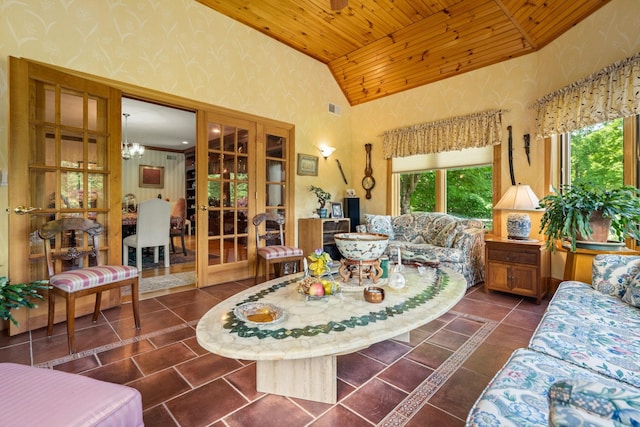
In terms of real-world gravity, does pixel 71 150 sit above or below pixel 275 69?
below

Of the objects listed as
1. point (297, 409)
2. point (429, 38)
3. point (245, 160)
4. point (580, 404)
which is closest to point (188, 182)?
point (245, 160)

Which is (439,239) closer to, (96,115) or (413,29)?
(413,29)

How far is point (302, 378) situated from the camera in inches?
57.6

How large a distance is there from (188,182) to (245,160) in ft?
17.3

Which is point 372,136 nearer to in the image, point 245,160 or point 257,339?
point 245,160

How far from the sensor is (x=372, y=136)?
5059 mm

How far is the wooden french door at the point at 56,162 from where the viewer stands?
221 cm

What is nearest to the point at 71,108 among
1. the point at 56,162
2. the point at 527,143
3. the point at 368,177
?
the point at 56,162

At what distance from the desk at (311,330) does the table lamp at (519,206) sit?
1748 mm

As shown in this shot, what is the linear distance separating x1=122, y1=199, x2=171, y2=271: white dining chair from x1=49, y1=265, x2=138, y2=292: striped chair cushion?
199 cm

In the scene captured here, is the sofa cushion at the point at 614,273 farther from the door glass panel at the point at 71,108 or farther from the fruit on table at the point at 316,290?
the door glass panel at the point at 71,108

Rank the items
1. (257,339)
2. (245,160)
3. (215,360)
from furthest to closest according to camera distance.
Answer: (245,160) < (215,360) < (257,339)

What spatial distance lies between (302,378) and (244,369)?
1.55 ft

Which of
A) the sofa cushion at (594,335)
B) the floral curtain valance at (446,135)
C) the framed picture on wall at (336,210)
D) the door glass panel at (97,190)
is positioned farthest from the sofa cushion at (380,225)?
the door glass panel at (97,190)
